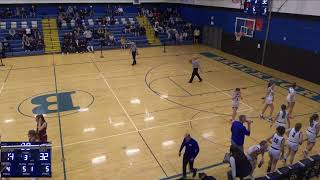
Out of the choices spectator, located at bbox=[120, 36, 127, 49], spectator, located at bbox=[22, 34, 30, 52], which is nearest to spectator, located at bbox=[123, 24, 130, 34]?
spectator, located at bbox=[120, 36, 127, 49]

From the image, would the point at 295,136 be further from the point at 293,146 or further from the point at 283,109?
the point at 283,109

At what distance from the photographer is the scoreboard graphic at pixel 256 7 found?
19.1 metres

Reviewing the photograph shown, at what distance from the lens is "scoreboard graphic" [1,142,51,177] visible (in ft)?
23.4

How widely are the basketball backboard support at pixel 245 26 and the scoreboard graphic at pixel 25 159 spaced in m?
18.1

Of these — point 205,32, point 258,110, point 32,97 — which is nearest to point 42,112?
point 32,97

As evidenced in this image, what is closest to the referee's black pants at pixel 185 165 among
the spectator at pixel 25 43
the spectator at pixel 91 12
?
the spectator at pixel 25 43

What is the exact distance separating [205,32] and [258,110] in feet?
55.0

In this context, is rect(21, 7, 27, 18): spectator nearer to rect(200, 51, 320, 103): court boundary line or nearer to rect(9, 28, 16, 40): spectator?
rect(9, 28, 16, 40): spectator

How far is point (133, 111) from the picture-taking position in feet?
41.1

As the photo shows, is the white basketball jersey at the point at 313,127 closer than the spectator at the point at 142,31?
Yes

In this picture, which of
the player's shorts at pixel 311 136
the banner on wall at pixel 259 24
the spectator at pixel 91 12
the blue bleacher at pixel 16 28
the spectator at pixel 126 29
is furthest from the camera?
the spectator at pixel 91 12

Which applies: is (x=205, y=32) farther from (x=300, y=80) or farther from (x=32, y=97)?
(x=32, y=97)

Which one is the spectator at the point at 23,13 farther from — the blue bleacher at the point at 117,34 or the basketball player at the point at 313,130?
the basketball player at the point at 313,130

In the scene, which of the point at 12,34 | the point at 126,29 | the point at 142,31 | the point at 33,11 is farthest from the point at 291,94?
the point at 33,11
